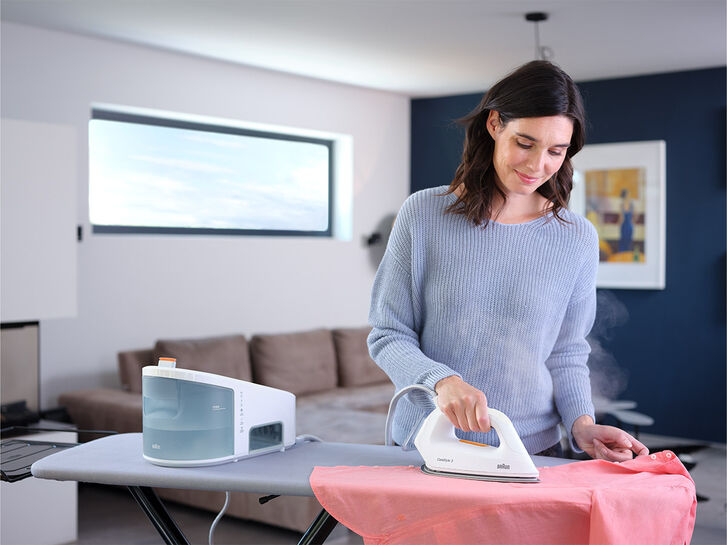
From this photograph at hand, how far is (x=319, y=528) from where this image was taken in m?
1.63

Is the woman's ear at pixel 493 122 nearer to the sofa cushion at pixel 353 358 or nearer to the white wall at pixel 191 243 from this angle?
the white wall at pixel 191 243

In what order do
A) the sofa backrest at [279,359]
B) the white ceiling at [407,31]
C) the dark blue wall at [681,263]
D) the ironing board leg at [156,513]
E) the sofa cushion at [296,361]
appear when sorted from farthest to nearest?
the dark blue wall at [681,263] → the sofa cushion at [296,361] → the sofa backrest at [279,359] → the white ceiling at [407,31] → the ironing board leg at [156,513]

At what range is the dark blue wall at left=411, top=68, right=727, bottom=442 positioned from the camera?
5.30m

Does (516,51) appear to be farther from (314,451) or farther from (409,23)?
(314,451)

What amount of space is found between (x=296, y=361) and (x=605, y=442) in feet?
11.2

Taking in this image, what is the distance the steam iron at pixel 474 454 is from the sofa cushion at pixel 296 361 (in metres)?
3.25

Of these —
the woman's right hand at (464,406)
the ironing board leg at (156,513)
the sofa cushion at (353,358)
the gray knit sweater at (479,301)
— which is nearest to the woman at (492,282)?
the gray knit sweater at (479,301)

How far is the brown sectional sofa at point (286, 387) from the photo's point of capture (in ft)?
12.4

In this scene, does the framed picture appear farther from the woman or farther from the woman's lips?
the woman's lips

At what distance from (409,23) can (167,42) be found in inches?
50.6

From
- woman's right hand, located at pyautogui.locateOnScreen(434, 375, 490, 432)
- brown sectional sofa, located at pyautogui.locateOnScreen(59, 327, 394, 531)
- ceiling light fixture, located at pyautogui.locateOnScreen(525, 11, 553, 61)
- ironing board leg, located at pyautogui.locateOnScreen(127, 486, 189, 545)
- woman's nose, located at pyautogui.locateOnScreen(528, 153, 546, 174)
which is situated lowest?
brown sectional sofa, located at pyautogui.locateOnScreen(59, 327, 394, 531)

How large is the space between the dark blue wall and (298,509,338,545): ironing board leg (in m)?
4.26

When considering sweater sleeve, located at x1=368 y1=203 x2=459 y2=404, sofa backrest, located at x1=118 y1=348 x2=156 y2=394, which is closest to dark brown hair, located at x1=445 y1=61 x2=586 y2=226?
sweater sleeve, located at x1=368 y1=203 x2=459 y2=404

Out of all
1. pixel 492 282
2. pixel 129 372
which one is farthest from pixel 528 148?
pixel 129 372
